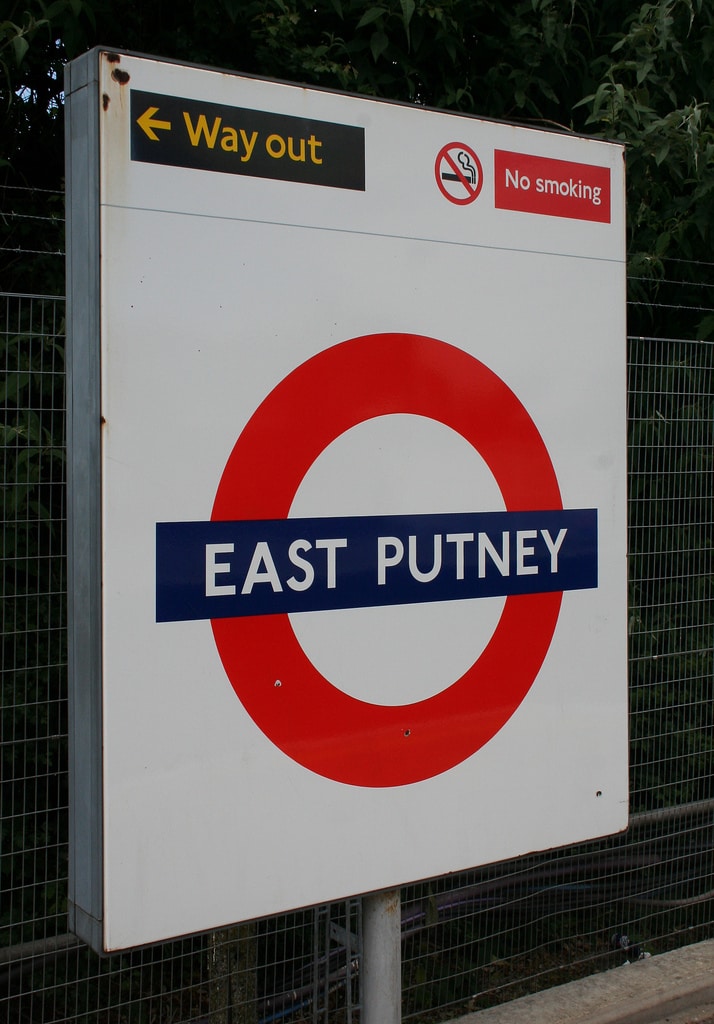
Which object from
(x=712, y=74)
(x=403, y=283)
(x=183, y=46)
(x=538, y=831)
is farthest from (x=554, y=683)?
(x=712, y=74)

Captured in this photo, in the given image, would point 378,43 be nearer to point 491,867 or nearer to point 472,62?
point 472,62

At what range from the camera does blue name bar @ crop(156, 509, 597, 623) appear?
1779 mm

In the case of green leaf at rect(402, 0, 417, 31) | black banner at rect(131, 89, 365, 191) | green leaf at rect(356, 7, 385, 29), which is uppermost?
green leaf at rect(356, 7, 385, 29)

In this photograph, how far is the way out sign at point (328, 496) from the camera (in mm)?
1719

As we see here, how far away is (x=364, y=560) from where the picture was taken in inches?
77.5

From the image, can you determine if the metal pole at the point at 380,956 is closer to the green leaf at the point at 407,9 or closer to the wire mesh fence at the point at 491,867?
the wire mesh fence at the point at 491,867

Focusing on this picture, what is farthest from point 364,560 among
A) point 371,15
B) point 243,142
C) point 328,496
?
point 371,15

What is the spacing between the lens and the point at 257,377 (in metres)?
1.85

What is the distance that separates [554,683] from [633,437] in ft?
5.32

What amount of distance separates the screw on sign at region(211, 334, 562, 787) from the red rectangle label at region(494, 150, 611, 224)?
354mm

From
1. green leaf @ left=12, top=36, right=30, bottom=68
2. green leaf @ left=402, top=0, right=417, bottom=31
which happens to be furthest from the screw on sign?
green leaf @ left=402, top=0, right=417, bottom=31

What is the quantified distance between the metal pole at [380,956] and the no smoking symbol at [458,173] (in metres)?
1.38

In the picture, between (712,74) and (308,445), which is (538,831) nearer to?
(308,445)

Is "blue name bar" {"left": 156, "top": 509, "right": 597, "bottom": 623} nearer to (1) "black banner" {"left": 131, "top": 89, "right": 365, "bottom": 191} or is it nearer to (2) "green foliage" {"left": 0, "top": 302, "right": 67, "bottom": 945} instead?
(1) "black banner" {"left": 131, "top": 89, "right": 365, "bottom": 191}
